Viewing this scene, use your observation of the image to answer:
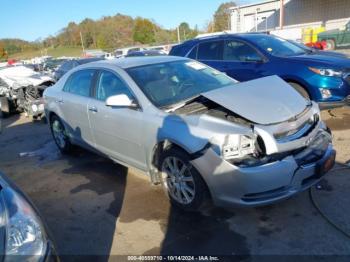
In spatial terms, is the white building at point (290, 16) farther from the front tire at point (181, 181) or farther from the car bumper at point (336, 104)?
the front tire at point (181, 181)

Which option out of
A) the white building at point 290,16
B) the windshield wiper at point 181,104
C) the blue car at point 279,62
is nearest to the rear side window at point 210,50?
the blue car at point 279,62

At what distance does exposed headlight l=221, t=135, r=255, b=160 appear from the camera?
3.07 m

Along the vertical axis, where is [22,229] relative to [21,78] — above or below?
below

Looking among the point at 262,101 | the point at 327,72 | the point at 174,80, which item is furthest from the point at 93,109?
the point at 327,72

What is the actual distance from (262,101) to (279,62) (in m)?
3.09

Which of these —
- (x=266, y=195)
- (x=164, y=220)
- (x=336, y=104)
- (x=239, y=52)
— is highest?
(x=239, y=52)

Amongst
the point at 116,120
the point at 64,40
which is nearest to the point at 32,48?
the point at 64,40

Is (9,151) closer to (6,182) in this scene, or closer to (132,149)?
(132,149)

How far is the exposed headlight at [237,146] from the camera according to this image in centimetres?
307

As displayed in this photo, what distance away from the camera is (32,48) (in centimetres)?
8062

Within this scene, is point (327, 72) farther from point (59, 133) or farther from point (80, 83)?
point (59, 133)

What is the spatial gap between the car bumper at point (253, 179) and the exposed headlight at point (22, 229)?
156cm

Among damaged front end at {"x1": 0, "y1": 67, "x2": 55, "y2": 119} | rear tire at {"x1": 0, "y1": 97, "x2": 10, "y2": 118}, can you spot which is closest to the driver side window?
damaged front end at {"x1": 0, "y1": 67, "x2": 55, "y2": 119}

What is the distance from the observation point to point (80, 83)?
513 centimetres
